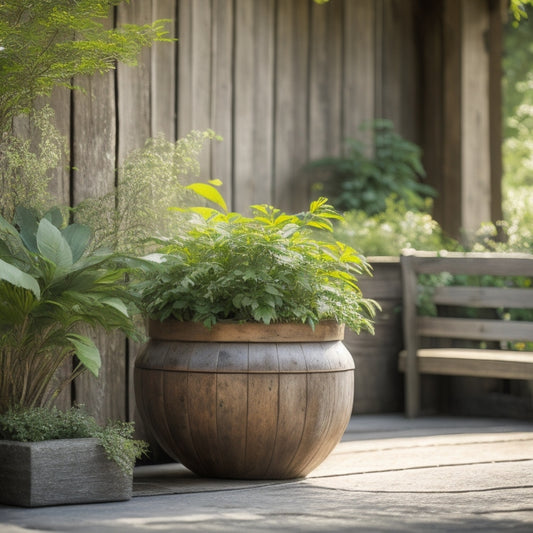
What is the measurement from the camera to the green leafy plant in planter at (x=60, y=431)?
3883 mm

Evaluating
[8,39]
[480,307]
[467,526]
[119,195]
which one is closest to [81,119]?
[119,195]

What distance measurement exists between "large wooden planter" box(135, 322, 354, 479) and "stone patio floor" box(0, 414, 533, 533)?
0.43 feet

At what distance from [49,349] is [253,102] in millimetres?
2959

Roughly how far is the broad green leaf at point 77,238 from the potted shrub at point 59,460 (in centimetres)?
65

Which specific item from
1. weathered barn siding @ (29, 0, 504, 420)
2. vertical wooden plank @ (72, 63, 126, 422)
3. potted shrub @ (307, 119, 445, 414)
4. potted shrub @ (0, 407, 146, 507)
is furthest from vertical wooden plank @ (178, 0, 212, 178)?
potted shrub @ (0, 407, 146, 507)

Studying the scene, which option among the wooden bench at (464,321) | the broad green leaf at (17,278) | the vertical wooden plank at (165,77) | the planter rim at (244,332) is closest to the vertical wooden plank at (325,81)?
the wooden bench at (464,321)

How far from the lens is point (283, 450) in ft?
14.0

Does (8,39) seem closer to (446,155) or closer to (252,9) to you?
(252,9)

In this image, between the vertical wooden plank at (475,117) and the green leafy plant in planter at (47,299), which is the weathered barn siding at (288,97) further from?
the green leafy plant in planter at (47,299)

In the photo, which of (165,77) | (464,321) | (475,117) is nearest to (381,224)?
(464,321)

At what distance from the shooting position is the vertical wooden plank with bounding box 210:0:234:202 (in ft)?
20.1

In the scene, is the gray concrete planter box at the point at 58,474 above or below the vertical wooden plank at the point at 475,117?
below

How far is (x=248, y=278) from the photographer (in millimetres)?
4160

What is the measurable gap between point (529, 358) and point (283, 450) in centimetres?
264
